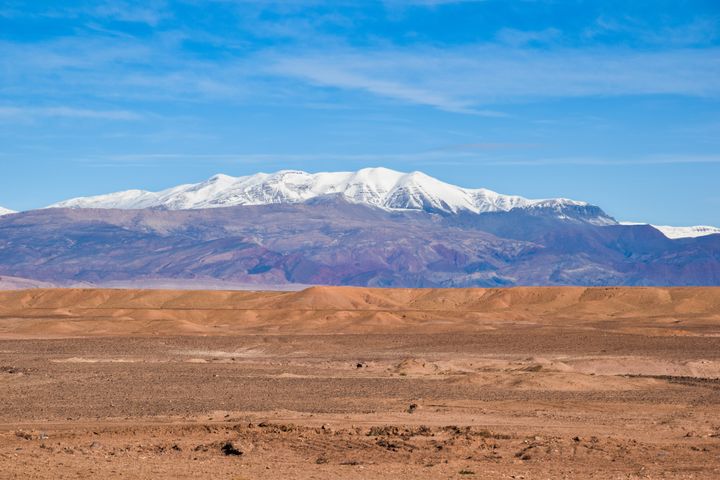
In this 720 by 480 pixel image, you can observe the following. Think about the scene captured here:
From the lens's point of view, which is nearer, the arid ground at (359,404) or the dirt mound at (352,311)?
the arid ground at (359,404)

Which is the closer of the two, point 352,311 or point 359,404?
point 359,404

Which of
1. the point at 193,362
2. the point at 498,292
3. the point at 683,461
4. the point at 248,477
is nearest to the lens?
the point at 248,477

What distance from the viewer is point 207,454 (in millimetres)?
25391

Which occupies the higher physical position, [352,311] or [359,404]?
[352,311]

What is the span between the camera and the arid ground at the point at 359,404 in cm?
2428

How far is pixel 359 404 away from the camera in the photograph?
3581 centimetres

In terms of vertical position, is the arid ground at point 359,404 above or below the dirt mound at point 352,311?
below

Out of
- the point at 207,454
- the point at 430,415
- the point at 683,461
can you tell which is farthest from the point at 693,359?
the point at 207,454

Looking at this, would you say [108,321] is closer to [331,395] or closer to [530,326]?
[530,326]

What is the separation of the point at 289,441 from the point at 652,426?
10183 mm

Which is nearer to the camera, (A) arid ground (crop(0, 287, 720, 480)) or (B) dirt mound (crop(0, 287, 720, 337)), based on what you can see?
(A) arid ground (crop(0, 287, 720, 480))

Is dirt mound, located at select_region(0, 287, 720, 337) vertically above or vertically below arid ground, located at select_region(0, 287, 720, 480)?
above

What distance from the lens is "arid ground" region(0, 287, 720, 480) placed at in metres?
24.3

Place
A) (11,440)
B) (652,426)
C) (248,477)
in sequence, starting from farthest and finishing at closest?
1. (652,426)
2. (11,440)
3. (248,477)
